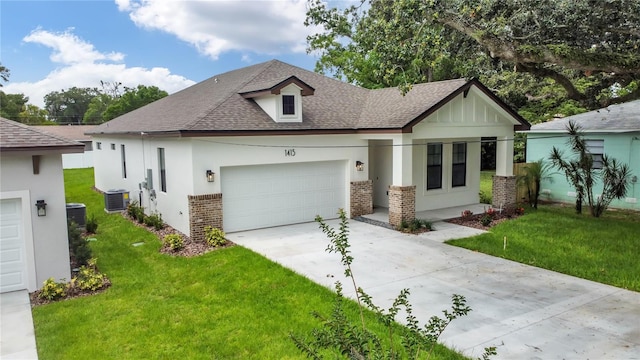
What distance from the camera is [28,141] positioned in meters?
8.19

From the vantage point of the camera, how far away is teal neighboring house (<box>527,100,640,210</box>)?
1626 cm

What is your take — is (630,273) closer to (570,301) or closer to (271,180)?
(570,301)

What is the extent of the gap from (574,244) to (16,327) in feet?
39.7

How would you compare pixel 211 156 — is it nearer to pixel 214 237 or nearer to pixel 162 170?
pixel 214 237

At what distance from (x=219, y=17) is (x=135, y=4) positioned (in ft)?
9.27

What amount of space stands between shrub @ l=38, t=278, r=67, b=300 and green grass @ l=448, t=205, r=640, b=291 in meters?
9.00

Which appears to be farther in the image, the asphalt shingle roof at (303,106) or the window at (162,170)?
the window at (162,170)

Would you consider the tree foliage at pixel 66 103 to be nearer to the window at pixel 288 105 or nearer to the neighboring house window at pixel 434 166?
the window at pixel 288 105

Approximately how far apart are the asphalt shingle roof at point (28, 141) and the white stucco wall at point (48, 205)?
304 mm

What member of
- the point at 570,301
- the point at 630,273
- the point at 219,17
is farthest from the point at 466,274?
the point at 219,17

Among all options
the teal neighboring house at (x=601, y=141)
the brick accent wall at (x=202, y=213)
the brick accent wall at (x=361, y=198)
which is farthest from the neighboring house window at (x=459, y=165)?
the brick accent wall at (x=202, y=213)

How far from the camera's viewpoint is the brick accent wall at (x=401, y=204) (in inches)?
527

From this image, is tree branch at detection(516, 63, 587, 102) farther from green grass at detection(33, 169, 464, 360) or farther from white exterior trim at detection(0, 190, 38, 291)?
white exterior trim at detection(0, 190, 38, 291)

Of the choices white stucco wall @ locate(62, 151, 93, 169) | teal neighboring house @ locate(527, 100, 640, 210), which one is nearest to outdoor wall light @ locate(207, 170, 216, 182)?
teal neighboring house @ locate(527, 100, 640, 210)
